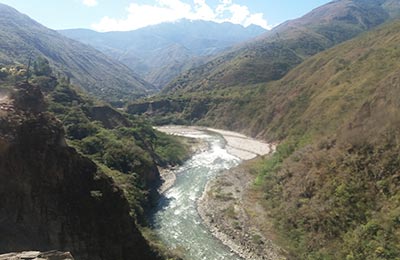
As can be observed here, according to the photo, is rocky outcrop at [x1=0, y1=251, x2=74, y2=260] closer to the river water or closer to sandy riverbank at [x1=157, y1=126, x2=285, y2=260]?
the river water

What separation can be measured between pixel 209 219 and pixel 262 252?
10213mm

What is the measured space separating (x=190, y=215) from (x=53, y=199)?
25846mm

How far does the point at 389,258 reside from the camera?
107ft

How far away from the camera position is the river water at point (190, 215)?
41.3 meters

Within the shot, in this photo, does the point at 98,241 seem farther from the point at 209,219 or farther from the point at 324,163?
the point at 324,163

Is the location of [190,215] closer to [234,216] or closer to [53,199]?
[234,216]

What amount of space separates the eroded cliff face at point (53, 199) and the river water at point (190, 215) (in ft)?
37.0

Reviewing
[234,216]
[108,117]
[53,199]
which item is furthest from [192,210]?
[108,117]

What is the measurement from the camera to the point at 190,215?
5106cm

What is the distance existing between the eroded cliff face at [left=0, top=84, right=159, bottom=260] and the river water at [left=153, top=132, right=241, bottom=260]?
444 inches

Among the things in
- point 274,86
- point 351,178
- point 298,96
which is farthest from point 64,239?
point 274,86

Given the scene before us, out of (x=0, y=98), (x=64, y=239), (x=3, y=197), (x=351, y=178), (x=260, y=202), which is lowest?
(x=260, y=202)

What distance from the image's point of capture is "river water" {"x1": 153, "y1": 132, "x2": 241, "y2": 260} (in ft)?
135

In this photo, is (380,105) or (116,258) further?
(380,105)
